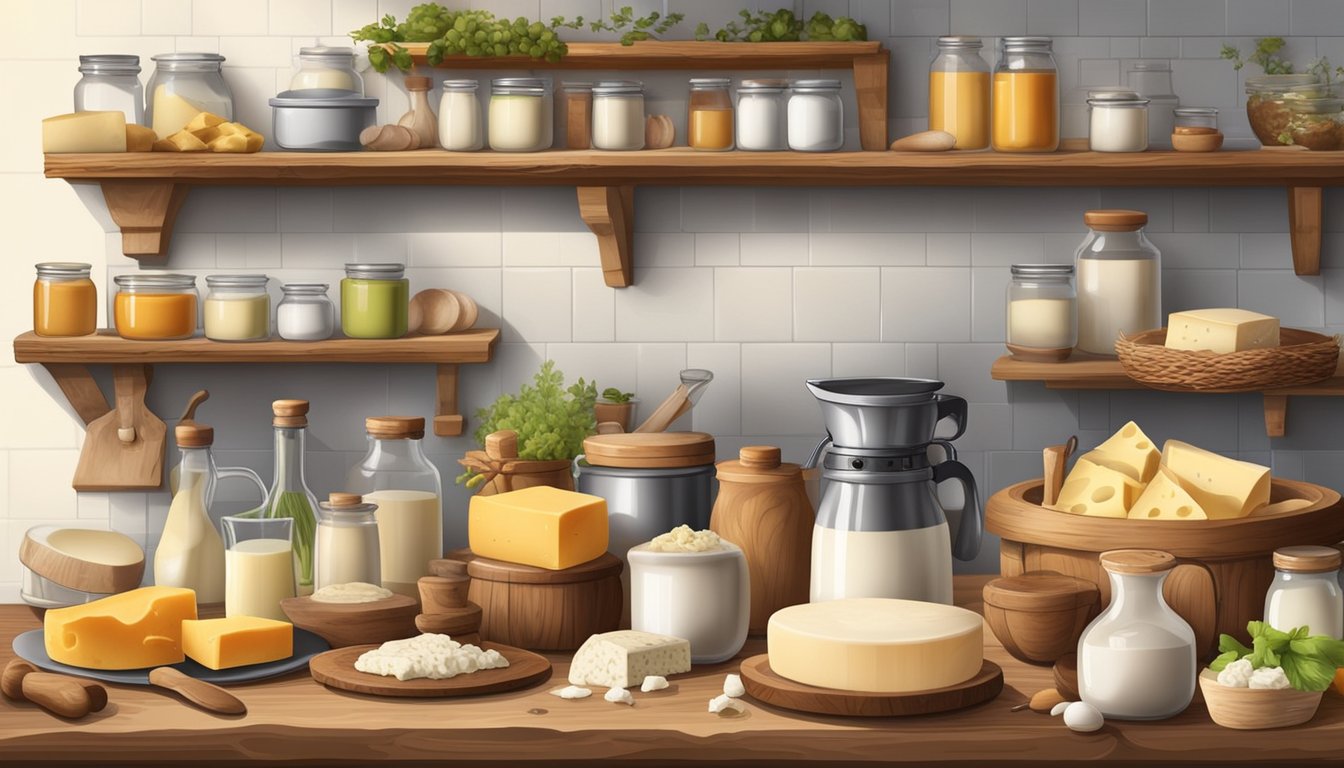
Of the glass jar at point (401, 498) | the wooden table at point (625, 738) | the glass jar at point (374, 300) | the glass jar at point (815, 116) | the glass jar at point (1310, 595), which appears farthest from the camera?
the glass jar at point (374, 300)

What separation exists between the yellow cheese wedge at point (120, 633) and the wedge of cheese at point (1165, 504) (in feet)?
4.44

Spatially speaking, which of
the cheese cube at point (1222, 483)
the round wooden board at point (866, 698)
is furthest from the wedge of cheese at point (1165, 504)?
the round wooden board at point (866, 698)

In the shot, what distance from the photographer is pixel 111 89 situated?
269cm

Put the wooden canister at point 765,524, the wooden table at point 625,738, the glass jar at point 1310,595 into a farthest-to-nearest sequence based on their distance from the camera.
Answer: the wooden canister at point 765,524
the glass jar at point 1310,595
the wooden table at point 625,738

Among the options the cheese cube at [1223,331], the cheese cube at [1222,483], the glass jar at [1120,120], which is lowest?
the cheese cube at [1222,483]

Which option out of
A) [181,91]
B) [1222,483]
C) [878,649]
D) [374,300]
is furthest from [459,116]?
[1222,483]

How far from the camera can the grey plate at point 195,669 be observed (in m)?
2.05

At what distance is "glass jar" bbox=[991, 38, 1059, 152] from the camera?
260cm

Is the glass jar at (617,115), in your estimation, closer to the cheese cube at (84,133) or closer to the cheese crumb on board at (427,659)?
the cheese cube at (84,133)

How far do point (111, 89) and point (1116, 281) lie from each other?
1.82m

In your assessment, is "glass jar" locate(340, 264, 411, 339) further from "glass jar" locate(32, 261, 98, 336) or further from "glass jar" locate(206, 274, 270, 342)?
"glass jar" locate(32, 261, 98, 336)

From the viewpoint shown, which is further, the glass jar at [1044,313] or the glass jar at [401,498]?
the glass jar at [1044,313]

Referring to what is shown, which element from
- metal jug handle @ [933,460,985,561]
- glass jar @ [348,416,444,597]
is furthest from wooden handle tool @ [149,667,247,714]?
metal jug handle @ [933,460,985,561]

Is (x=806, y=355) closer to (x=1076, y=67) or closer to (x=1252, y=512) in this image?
(x=1076, y=67)
